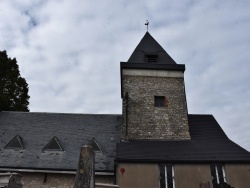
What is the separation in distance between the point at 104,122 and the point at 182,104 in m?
4.91

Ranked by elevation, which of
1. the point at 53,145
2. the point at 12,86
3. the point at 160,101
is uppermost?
the point at 12,86

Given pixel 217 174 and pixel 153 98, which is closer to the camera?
pixel 217 174

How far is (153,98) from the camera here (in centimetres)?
1545

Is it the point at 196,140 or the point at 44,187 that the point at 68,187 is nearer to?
the point at 44,187

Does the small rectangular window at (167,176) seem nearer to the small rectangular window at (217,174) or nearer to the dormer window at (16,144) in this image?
the small rectangular window at (217,174)

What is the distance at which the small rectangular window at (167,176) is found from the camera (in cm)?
1189

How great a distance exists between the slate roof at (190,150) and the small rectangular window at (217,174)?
338mm

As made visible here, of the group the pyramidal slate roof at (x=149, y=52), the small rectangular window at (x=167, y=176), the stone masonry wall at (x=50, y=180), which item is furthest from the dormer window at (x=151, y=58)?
the stone masonry wall at (x=50, y=180)

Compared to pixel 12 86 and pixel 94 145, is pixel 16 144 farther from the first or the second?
pixel 12 86

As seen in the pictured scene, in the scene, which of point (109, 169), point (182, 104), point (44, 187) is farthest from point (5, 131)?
point (182, 104)

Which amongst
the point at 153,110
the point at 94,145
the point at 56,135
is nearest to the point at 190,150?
the point at 153,110

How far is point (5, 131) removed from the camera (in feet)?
50.5

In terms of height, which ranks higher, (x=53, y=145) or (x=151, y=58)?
(x=151, y=58)

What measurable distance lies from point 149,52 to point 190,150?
724 centimetres
